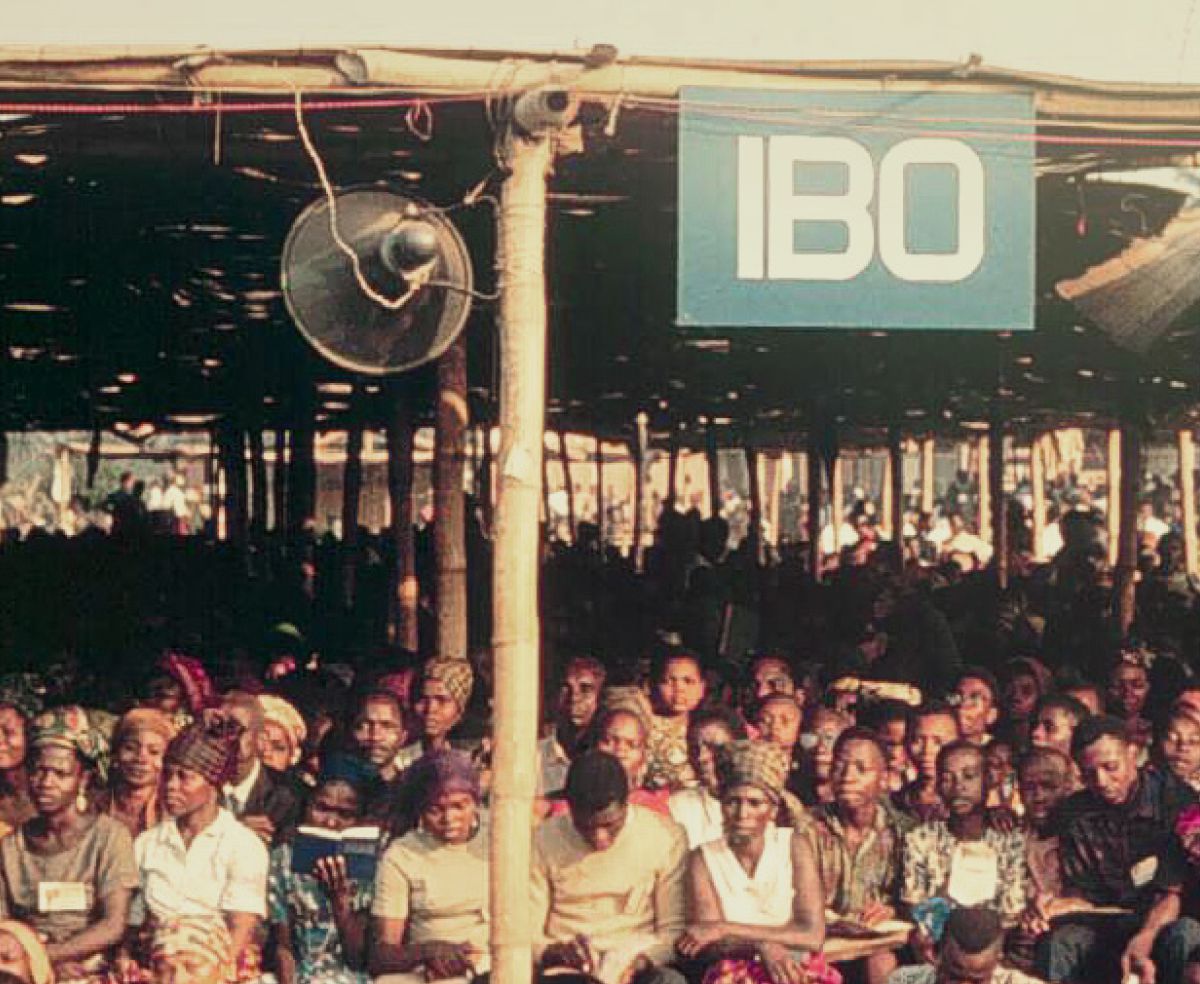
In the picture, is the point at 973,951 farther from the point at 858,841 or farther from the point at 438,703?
the point at 438,703

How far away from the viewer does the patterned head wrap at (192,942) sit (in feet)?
22.4

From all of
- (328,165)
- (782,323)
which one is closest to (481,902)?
(782,323)

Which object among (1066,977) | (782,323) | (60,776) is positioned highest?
(782,323)

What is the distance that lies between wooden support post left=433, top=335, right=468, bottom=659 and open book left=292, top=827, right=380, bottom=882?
2.34 metres

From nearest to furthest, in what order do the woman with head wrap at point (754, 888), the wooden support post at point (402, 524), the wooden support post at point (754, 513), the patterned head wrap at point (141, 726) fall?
the woman with head wrap at point (754, 888) < the patterned head wrap at point (141, 726) < the wooden support post at point (402, 524) < the wooden support post at point (754, 513)

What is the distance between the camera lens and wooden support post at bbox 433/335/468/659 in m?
10.4

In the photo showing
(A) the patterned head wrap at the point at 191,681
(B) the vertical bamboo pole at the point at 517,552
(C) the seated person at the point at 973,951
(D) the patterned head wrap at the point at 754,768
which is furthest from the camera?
(A) the patterned head wrap at the point at 191,681

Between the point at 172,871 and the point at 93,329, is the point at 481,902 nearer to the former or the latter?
the point at 172,871

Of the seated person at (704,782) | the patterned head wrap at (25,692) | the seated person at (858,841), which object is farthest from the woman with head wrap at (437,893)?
the patterned head wrap at (25,692)

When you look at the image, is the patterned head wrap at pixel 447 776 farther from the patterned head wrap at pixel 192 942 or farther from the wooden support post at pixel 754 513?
the wooden support post at pixel 754 513

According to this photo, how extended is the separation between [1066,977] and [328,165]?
3923 mm

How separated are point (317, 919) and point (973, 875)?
7.29 feet

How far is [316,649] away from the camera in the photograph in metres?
16.3

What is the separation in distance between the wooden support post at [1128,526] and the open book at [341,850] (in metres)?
9.44
